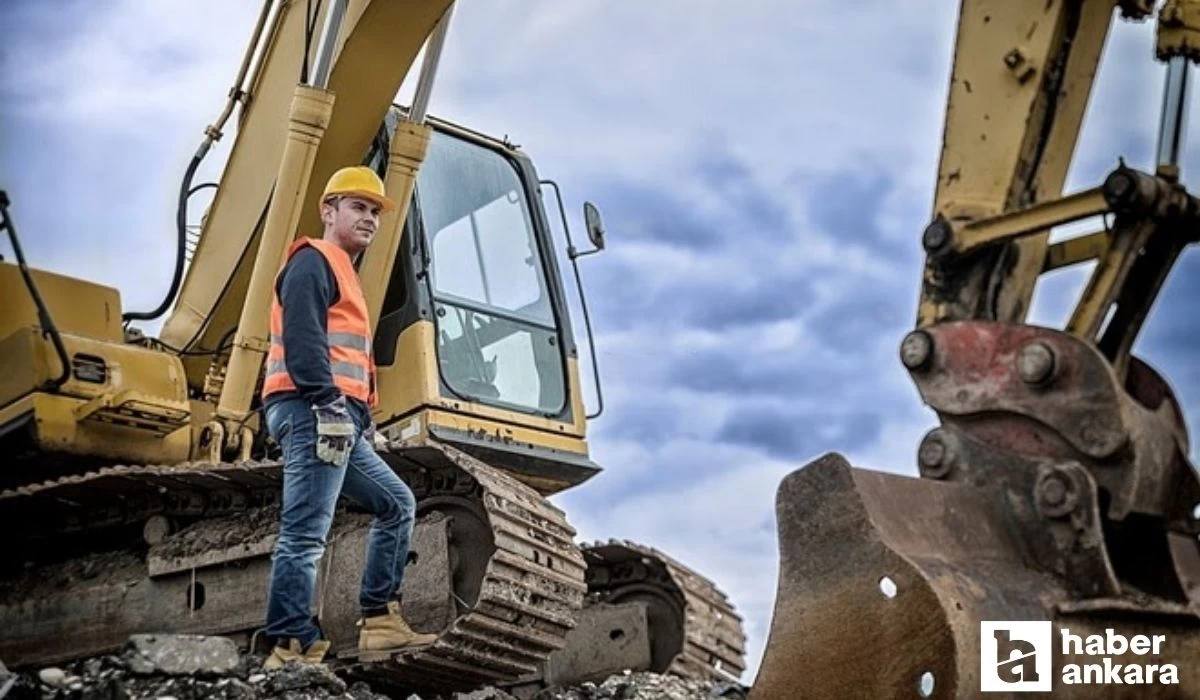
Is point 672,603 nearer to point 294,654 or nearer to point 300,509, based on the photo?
point 294,654

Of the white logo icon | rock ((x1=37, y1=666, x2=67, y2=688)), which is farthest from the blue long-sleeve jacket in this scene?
the white logo icon

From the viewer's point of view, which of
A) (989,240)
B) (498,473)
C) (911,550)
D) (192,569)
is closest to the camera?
(911,550)

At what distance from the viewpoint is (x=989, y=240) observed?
3.91 metres

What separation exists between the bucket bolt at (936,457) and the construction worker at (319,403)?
2.20 meters

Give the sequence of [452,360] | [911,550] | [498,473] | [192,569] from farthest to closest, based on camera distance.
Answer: [452,360] < [192,569] < [498,473] < [911,550]

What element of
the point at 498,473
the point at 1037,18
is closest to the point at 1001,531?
the point at 1037,18

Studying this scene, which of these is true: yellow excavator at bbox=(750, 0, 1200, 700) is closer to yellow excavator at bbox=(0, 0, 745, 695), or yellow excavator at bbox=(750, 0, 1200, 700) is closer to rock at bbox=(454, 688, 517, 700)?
yellow excavator at bbox=(0, 0, 745, 695)

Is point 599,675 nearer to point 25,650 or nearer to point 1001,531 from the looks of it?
point 25,650

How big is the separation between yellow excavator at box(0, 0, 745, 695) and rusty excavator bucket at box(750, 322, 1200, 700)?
9.27 feet

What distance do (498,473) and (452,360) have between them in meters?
1.05

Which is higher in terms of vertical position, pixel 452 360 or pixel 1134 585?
pixel 452 360

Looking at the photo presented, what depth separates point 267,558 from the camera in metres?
→ 6.76

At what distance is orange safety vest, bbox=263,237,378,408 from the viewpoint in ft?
18.2

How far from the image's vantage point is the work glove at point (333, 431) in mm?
5340
